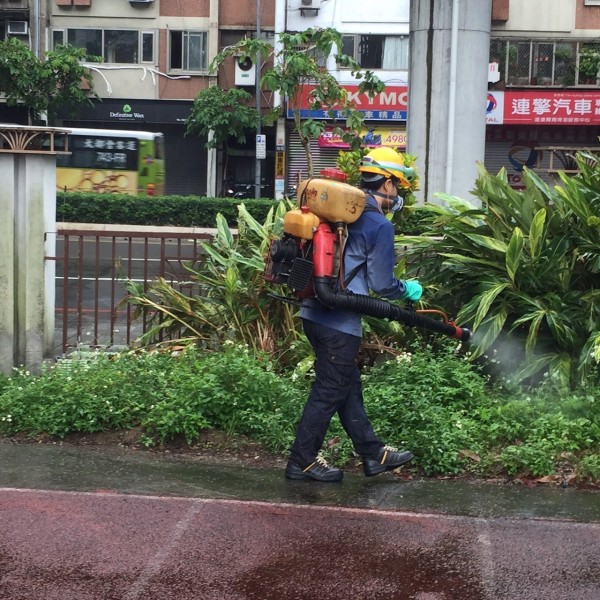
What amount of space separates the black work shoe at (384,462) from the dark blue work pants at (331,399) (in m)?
0.03

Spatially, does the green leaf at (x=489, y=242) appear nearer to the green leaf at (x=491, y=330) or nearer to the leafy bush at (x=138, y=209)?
the green leaf at (x=491, y=330)

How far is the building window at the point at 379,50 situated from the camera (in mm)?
35656

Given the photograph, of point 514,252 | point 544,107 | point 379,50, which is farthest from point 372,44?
point 514,252

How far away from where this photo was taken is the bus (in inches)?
1118

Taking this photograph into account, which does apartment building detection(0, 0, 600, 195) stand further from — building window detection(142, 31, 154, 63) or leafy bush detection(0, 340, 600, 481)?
leafy bush detection(0, 340, 600, 481)

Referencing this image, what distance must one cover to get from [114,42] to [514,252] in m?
32.9

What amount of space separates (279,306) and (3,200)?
2.16 meters

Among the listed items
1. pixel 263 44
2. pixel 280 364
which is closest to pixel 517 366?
pixel 280 364

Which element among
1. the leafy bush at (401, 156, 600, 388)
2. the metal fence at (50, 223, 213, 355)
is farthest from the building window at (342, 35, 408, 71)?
the leafy bush at (401, 156, 600, 388)

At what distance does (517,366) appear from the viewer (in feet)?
21.6

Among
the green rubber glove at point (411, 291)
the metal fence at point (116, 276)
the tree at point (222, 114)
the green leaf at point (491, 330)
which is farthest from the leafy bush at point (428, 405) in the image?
the tree at point (222, 114)

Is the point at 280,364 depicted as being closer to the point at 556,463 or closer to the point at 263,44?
the point at 556,463

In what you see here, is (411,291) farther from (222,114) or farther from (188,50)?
(188,50)

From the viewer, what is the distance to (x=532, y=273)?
6562 millimetres
